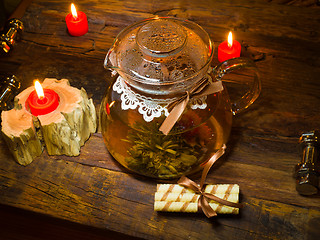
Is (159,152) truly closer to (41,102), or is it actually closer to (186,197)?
(186,197)

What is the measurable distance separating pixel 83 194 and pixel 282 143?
61 cm

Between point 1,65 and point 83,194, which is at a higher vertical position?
point 1,65

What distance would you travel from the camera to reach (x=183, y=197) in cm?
110

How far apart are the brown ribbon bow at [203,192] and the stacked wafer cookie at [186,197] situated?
→ 0.6 inches

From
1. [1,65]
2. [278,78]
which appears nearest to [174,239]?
[278,78]

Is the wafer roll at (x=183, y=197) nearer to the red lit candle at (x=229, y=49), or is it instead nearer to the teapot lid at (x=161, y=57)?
the teapot lid at (x=161, y=57)

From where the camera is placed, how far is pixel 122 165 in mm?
1212

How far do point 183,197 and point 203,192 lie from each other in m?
0.06

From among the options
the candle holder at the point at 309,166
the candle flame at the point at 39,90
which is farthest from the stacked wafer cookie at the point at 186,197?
the candle flame at the point at 39,90

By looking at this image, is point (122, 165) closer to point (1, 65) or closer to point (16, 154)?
point (16, 154)

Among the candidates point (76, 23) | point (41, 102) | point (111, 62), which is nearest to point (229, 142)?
point (111, 62)

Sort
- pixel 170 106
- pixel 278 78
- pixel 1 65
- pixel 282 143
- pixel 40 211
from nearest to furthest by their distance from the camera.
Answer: pixel 170 106 → pixel 40 211 → pixel 282 143 → pixel 278 78 → pixel 1 65

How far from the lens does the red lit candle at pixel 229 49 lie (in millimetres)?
1406

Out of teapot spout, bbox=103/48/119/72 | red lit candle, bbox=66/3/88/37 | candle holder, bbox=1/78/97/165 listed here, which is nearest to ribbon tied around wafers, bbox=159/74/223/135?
teapot spout, bbox=103/48/119/72
